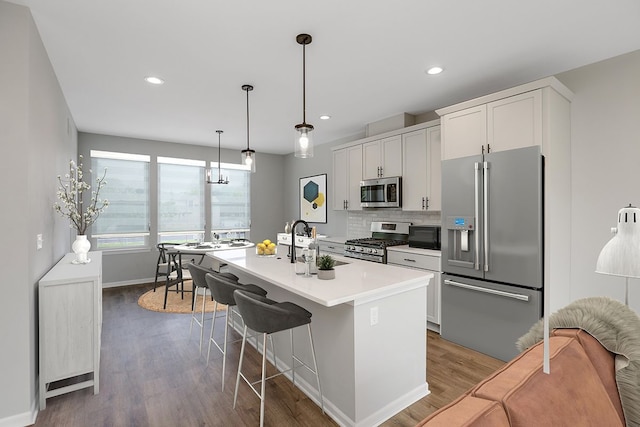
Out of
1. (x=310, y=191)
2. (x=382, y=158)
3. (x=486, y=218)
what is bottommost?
(x=486, y=218)

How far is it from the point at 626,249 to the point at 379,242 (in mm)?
3013

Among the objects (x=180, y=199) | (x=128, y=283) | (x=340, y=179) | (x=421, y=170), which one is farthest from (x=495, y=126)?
(x=128, y=283)

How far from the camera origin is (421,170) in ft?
13.1

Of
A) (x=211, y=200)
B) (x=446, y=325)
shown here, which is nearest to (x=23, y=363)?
(x=446, y=325)

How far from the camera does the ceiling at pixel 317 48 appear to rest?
6.88 feet

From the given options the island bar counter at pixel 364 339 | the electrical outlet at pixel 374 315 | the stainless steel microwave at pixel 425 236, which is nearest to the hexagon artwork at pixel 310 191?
the stainless steel microwave at pixel 425 236

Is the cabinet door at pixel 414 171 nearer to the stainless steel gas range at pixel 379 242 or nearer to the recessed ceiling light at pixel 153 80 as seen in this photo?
the stainless steel gas range at pixel 379 242

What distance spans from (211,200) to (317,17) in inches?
198

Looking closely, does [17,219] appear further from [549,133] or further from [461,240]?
[549,133]

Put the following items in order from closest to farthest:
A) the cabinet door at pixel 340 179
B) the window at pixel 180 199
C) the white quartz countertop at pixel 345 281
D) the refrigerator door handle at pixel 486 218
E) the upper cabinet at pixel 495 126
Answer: the white quartz countertop at pixel 345 281 → the upper cabinet at pixel 495 126 → the refrigerator door handle at pixel 486 218 → the cabinet door at pixel 340 179 → the window at pixel 180 199

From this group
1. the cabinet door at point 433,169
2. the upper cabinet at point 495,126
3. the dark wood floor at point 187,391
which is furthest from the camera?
the cabinet door at point 433,169

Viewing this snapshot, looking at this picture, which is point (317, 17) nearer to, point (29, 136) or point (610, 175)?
point (29, 136)

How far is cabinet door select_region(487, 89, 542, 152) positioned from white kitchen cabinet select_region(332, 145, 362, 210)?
2126 millimetres

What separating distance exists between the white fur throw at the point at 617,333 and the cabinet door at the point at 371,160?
3.41 meters
